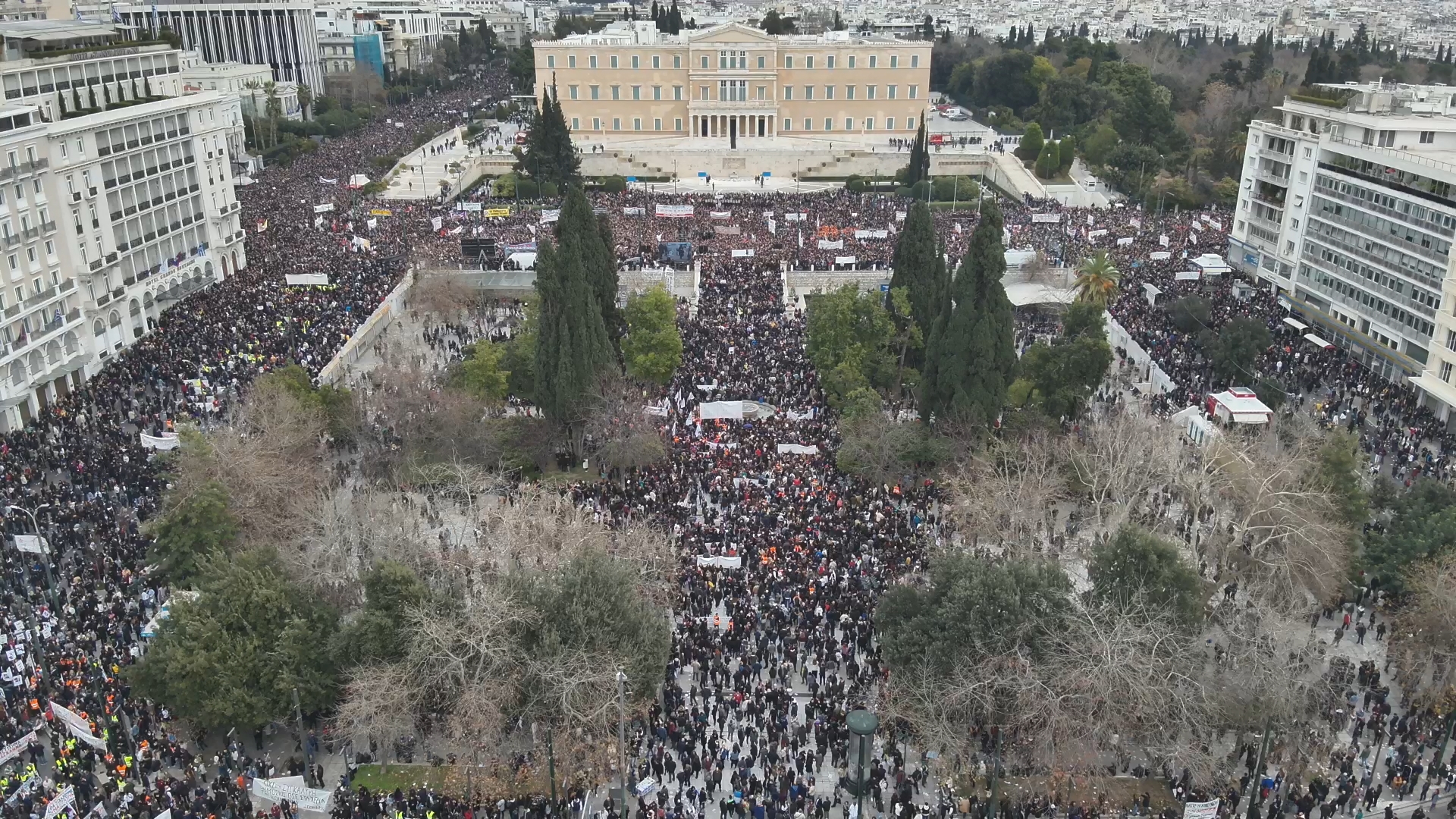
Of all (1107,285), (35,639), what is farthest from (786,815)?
(1107,285)

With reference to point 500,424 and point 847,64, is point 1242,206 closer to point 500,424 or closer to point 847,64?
point 500,424

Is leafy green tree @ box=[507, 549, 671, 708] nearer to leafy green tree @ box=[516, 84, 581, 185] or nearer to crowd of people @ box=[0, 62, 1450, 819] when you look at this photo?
crowd of people @ box=[0, 62, 1450, 819]

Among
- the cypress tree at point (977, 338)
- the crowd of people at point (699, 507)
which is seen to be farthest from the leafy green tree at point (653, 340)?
the cypress tree at point (977, 338)

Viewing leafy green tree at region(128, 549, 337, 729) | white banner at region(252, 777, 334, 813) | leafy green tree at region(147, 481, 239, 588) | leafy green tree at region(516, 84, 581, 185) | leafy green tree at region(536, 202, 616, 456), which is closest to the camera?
white banner at region(252, 777, 334, 813)

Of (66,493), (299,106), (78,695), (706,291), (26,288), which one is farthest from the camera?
(299,106)

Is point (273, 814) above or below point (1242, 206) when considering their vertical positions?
below

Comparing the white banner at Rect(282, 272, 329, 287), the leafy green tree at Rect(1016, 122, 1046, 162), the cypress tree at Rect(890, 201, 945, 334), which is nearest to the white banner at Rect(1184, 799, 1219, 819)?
the cypress tree at Rect(890, 201, 945, 334)
